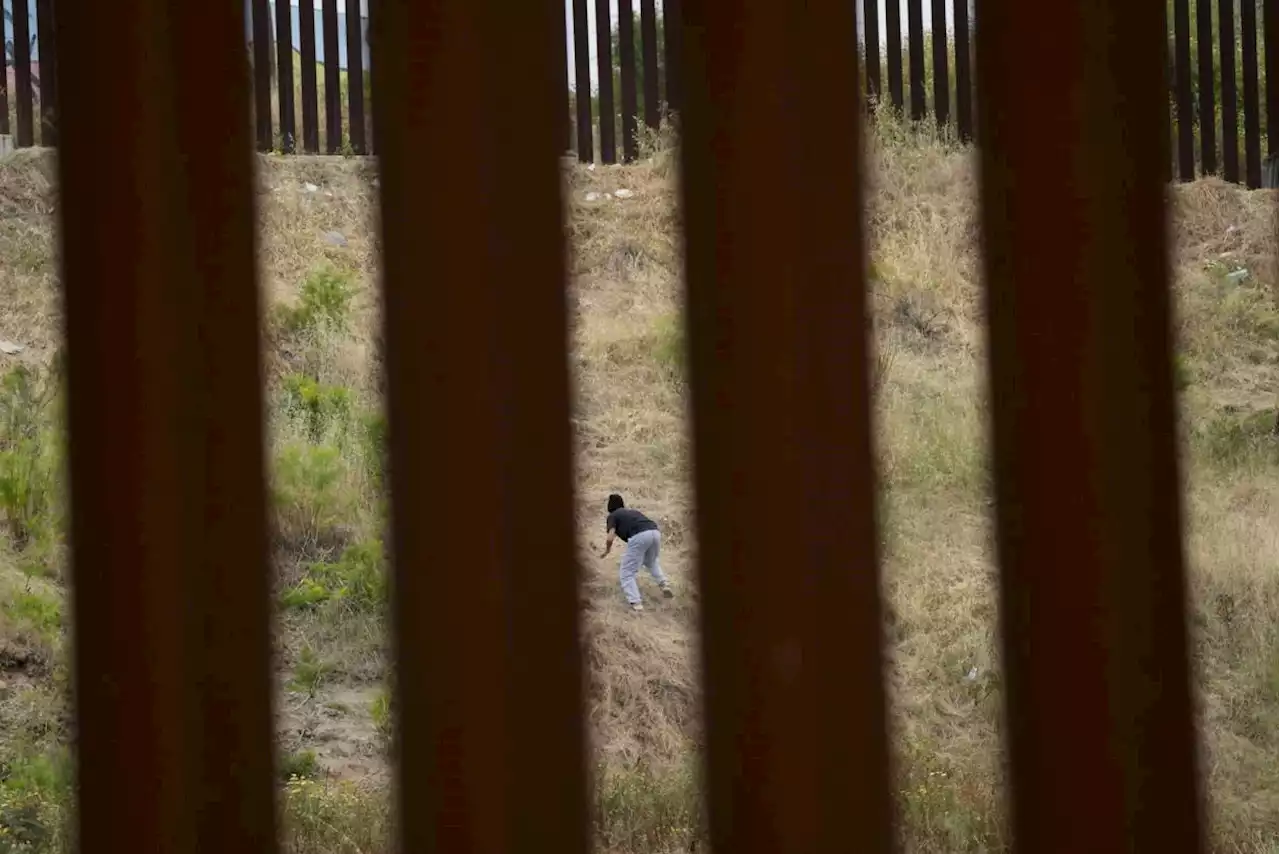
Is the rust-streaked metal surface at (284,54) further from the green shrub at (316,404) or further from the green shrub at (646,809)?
the green shrub at (646,809)

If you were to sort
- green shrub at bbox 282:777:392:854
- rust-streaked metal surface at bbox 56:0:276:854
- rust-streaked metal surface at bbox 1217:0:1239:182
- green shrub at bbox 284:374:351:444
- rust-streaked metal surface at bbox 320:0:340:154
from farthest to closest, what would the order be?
green shrub at bbox 284:374:351:444
green shrub at bbox 282:777:392:854
rust-streaked metal surface at bbox 1217:0:1239:182
rust-streaked metal surface at bbox 320:0:340:154
rust-streaked metal surface at bbox 56:0:276:854

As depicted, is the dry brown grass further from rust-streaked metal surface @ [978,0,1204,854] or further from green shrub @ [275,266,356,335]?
rust-streaked metal surface @ [978,0,1204,854]

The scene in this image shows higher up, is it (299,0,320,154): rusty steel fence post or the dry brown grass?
(299,0,320,154): rusty steel fence post

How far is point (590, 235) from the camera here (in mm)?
7570

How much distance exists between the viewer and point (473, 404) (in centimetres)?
68

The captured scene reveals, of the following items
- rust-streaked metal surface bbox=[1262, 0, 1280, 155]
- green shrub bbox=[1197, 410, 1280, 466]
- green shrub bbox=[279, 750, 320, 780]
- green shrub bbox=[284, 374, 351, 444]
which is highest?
rust-streaked metal surface bbox=[1262, 0, 1280, 155]

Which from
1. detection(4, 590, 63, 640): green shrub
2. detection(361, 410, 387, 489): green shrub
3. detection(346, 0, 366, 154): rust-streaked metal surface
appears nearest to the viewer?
detection(346, 0, 366, 154): rust-streaked metal surface

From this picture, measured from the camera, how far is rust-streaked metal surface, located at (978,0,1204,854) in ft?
2.33

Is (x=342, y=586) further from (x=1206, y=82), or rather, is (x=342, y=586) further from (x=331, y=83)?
(x=1206, y=82)

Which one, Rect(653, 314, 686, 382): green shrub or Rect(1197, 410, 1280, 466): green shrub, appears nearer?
Rect(1197, 410, 1280, 466): green shrub

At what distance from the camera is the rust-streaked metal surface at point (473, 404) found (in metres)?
0.67

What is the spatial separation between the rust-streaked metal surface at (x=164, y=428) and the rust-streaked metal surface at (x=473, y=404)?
0.26 feet

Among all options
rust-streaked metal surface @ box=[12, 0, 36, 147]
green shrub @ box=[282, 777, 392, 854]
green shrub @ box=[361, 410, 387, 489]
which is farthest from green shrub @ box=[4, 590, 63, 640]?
rust-streaked metal surface @ box=[12, 0, 36, 147]

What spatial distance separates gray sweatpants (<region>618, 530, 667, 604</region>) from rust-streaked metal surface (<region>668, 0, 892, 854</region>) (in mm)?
4223
